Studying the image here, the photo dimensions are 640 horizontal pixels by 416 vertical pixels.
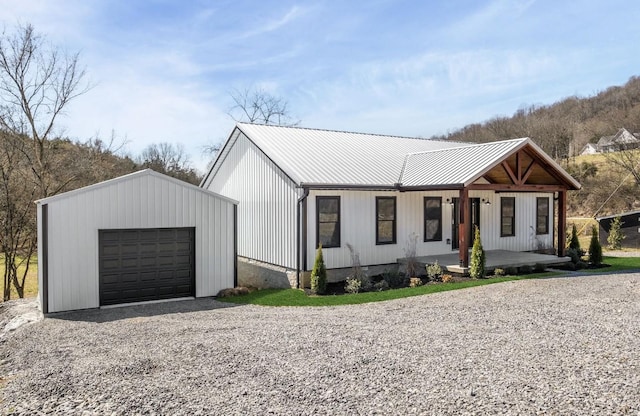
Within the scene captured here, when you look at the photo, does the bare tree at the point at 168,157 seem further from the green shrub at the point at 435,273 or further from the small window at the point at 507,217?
the green shrub at the point at 435,273

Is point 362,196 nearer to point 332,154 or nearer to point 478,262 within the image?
point 332,154

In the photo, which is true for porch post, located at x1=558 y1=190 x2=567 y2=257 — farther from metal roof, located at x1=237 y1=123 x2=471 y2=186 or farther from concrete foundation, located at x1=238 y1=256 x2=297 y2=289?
concrete foundation, located at x1=238 y1=256 x2=297 y2=289

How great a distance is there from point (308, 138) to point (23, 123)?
11323 millimetres

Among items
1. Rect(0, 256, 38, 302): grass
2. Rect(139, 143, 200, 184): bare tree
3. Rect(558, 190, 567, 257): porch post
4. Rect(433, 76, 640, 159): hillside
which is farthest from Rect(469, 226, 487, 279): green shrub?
Rect(433, 76, 640, 159): hillside

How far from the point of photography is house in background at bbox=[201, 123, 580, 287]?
13.5 meters

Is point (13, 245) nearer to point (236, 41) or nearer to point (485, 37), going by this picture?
point (236, 41)

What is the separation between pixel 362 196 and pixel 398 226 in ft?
5.69

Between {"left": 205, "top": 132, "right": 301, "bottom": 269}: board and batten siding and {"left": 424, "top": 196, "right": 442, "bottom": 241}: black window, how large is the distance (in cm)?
497

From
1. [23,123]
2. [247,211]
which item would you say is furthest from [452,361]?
[23,123]

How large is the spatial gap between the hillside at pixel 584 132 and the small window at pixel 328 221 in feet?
90.0

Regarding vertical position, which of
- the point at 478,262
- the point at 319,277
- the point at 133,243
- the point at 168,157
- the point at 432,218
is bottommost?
the point at 319,277

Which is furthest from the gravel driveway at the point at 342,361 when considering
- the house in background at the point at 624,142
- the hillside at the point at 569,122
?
the hillside at the point at 569,122

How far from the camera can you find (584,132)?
201ft

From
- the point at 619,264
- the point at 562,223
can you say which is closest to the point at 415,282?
the point at 562,223
